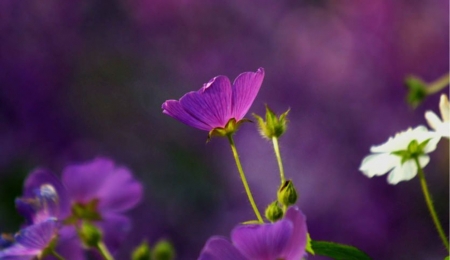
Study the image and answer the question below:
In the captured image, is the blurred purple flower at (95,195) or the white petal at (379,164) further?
the blurred purple flower at (95,195)

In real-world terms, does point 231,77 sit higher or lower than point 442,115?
higher

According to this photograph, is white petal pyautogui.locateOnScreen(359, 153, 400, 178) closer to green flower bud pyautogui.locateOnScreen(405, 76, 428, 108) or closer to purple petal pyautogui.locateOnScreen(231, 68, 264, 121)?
purple petal pyautogui.locateOnScreen(231, 68, 264, 121)

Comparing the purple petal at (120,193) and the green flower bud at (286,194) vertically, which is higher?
the purple petal at (120,193)

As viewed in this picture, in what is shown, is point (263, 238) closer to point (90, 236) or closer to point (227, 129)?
point (227, 129)

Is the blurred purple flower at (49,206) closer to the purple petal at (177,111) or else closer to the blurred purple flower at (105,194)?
the blurred purple flower at (105,194)

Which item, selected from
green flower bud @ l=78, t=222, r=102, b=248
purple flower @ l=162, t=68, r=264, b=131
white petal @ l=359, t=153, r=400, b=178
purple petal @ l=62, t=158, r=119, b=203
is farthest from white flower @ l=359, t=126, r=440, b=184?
purple petal @ l=62, t=158, r=119, b=203

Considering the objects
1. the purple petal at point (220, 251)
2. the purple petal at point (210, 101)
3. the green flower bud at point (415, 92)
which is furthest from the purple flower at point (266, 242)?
the green flower bud at point (415, 92)

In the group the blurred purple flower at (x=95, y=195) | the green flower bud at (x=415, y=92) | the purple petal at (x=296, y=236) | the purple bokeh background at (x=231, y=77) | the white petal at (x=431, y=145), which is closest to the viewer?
the purple petal at (x=296, y=236)

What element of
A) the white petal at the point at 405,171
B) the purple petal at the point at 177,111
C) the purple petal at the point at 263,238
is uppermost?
the white petal at the point at 405,171

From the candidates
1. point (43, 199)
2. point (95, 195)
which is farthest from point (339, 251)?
point (95, 195)
